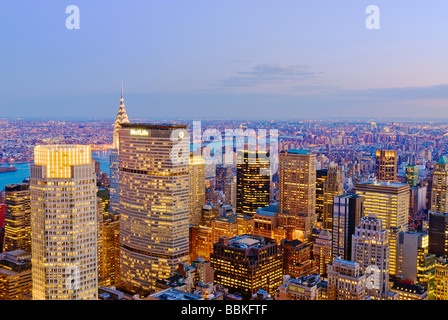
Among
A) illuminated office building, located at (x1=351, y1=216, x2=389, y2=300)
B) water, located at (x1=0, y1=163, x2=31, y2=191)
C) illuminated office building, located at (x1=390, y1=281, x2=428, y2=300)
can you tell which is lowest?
illuminated office building, located at (x1=390, y1=281, x2=428, y2=300)

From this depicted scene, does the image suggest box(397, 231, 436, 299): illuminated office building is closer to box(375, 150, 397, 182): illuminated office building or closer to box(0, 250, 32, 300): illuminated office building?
box(375, 150, 397, 182): illuminated office building

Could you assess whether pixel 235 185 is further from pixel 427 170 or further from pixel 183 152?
pixel 427 170

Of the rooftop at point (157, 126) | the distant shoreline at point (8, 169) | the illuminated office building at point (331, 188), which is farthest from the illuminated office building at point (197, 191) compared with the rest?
the distant shoreline at point (8, 169)

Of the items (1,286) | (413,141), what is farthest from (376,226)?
(1,286)


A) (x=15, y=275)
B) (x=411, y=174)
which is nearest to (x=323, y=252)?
(x=411, y=174)

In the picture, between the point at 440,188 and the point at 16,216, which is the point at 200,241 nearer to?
the point at 16,216

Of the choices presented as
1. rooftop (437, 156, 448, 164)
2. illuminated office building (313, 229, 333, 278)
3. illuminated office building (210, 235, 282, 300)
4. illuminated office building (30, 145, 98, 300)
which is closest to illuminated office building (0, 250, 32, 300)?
illuminated office building (30, 145, 98, 300)
